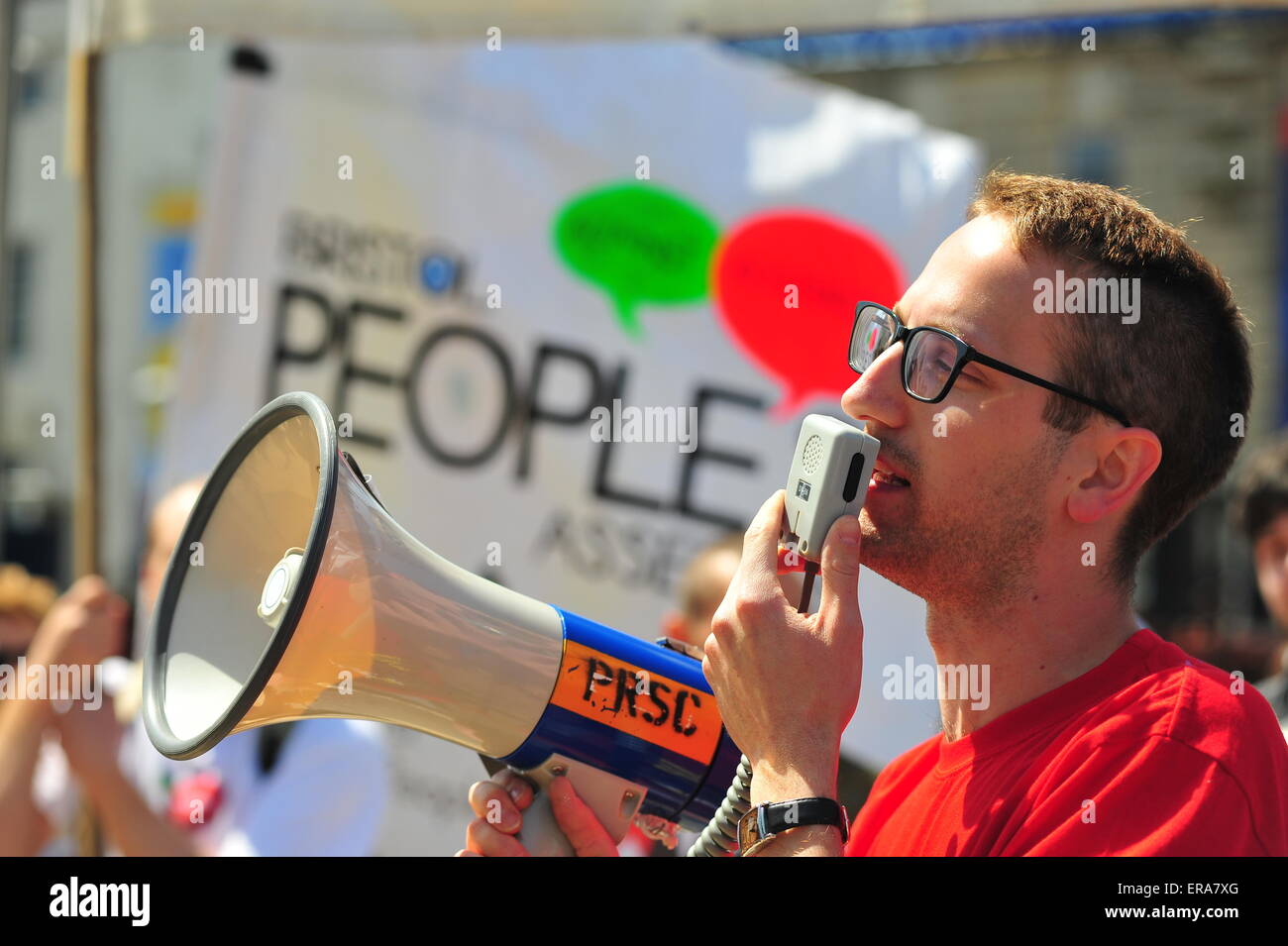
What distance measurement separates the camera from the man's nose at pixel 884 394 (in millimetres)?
1779

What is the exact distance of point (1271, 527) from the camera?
367cm

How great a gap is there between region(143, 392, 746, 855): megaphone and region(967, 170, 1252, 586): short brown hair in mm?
653

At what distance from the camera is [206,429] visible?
410 centimetres

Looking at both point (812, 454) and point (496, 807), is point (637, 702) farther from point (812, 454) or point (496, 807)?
point (812, 454)

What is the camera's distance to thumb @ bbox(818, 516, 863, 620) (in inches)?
63.7

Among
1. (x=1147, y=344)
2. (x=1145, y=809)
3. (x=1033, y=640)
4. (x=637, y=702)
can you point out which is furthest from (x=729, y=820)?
(x=1147, y=344)

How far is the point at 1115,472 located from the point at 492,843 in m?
0.94

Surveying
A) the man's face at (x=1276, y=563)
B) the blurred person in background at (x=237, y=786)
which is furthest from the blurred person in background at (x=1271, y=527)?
the blurred person in background at (x=237, y=786)

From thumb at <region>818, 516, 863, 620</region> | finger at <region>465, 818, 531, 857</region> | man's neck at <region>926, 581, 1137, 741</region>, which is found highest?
thumb at <region>818, 516, 863, 620</region>

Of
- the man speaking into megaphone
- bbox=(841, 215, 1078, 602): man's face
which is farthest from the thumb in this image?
bbox=(841, 215, 1078, 602): man's face

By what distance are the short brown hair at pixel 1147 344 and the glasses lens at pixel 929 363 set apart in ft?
0.43

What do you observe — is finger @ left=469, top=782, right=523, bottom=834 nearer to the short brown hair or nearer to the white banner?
the short brown hair
